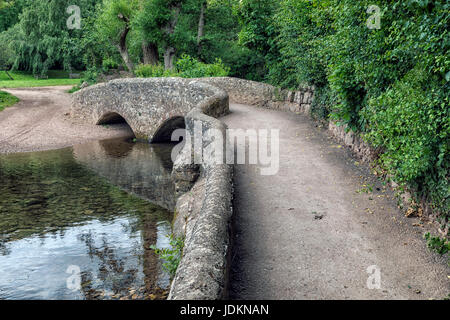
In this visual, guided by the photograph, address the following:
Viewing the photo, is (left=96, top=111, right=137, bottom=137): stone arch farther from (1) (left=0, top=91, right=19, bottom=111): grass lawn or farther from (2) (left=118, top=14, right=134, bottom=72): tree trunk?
(1) (left=0, top=91, right=19, bottom=111): grass lawn

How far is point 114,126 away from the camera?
24984 mm

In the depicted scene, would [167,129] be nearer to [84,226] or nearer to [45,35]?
[84,226]

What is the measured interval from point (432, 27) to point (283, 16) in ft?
36.0

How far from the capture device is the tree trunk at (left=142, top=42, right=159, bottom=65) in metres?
28.0

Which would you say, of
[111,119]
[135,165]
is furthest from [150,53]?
[135,165]

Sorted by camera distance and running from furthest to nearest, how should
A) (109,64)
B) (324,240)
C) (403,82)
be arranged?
(109,64), (403,82), (324,240)

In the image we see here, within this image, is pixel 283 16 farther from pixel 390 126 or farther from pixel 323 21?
pixel 390 126

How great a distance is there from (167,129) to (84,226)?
1164 centimetres

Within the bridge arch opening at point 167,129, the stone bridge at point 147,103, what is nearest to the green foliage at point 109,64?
the stone bridge at point 147,103

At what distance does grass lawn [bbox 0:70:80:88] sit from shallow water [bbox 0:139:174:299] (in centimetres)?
1742

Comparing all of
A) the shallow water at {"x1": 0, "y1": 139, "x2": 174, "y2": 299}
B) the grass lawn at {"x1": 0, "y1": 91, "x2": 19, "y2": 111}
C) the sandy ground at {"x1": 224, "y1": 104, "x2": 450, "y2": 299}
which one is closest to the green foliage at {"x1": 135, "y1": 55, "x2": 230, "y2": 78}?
the shallow water at {"x1": 0, "y1": 139, "x2": 174, "y2": 299}

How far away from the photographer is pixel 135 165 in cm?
1736

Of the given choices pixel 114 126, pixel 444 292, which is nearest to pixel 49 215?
pixel 444 292

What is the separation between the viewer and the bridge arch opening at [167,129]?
20719 mm
